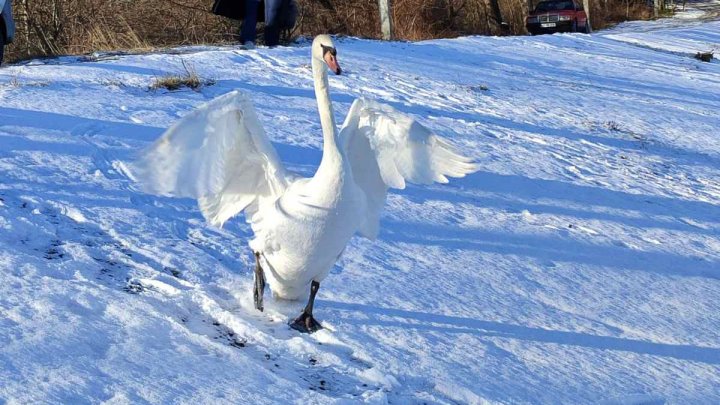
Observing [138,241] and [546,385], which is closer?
[546,385]

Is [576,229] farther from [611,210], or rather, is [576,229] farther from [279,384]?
[279,384]

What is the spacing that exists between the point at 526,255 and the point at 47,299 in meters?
2.94

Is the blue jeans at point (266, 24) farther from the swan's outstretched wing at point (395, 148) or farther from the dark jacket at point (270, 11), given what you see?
the swan's outstretched wing at point (395, 148)

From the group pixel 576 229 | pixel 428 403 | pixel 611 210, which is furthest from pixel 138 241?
pixel 611 210

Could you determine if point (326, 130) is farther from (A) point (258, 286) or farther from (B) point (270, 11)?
(B) point (270, 11)

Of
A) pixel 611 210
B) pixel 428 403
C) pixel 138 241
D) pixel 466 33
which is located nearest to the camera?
pixel 428 403

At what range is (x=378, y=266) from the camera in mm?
5281

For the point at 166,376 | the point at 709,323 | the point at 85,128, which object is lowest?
the point at 709,323

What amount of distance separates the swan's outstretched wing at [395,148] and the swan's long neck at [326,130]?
0.24 metres

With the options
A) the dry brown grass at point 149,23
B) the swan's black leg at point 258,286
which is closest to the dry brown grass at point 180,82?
the dry brown grass at point 149,23

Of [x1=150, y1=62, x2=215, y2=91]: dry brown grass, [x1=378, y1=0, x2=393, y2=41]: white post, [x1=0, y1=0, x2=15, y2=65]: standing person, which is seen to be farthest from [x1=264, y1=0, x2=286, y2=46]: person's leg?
[x1=0, y1=0, x2=15, y2=65]: standing person

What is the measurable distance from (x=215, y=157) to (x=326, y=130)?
A: 541 millimetres

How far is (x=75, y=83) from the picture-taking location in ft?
26.3

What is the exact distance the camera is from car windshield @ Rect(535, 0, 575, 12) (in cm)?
2672
